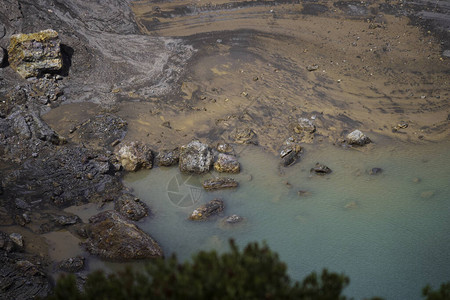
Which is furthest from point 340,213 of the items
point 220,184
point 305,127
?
point 305,127

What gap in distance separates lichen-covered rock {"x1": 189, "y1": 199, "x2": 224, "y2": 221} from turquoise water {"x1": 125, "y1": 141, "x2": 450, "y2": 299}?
0.83 ft

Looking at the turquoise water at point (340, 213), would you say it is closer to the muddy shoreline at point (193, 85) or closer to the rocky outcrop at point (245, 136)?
the rocky outcrop at point (245, 136)

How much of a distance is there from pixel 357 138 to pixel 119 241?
8641 millimetres

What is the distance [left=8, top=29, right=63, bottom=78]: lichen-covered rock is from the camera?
16188mm

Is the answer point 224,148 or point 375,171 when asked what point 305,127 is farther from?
point 224,148

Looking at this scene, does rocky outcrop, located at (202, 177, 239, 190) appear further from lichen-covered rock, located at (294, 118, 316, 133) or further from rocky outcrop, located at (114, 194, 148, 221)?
lichen-covered rock, located at (294, 118, 316, 133)

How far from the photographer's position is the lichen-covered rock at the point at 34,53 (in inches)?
637

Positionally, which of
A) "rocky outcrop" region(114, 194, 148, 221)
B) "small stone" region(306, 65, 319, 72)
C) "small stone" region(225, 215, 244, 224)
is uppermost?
"small stone" region(306, 65, 319, 72)

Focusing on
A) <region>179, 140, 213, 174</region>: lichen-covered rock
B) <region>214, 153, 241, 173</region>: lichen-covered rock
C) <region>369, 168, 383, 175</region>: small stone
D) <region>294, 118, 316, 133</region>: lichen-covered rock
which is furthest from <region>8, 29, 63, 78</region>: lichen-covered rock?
<region>369, 168, 383, 175</region>: small stone

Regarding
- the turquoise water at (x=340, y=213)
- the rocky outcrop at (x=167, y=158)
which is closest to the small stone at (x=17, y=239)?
the turquoise water at (x=340, y=213)

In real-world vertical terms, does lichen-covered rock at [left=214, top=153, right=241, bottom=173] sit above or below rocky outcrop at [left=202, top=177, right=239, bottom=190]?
above

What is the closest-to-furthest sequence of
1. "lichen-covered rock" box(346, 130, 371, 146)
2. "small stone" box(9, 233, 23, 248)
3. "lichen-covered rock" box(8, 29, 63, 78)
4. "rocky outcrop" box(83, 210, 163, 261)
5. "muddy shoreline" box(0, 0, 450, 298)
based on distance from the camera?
"small stone" box(9, 233, 23, 248) → "rocky outcrop" box(83, 210, 163, 261) → "muddy shoreline" box(0, 0, 450, 298) → "lichen-covered rock" box(346, 130, 371, 146) → "lichen-covered rock" box(8, 29, 63, 78)

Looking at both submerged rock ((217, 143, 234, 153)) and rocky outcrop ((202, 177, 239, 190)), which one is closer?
rocky outcrop ((202, 177, 239, 190))

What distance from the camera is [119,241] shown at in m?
Result: 10.7
